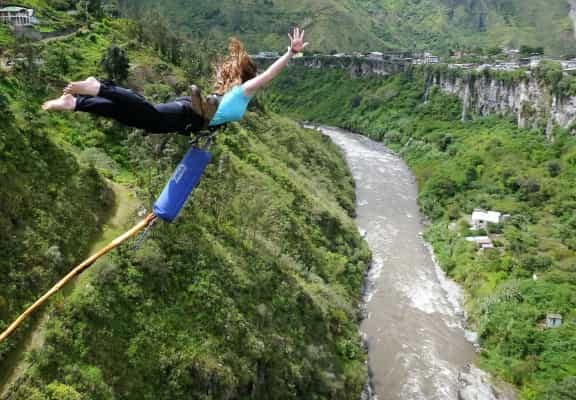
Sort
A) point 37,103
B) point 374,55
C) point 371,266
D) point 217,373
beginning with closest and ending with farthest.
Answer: point 217,373 < point 37,103 < point 371,266 < point 374,55

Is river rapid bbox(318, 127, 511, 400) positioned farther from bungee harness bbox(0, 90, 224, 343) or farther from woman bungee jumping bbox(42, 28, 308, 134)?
woman bungee jumping bbox(42, 28, 308, 134)

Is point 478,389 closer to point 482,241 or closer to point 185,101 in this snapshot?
point 482,241

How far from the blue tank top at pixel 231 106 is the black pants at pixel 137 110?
18 centimetres

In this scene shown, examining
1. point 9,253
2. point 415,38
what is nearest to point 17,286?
point 9,253

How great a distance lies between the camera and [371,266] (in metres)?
37.4

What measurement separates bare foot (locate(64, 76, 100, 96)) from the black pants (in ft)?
0.18

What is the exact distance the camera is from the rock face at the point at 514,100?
186 ft

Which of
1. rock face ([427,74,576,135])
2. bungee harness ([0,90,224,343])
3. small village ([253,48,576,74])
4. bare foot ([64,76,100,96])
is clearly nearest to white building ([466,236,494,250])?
rock face ([427,74,576,135])

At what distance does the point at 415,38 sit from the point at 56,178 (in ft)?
523

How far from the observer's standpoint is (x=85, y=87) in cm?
516

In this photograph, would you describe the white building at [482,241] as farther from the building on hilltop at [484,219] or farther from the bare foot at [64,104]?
the bare foot at [64,104]

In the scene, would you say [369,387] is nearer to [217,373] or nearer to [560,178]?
[217,373]

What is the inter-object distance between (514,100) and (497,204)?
954 inches

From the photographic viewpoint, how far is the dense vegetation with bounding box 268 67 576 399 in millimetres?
27656
